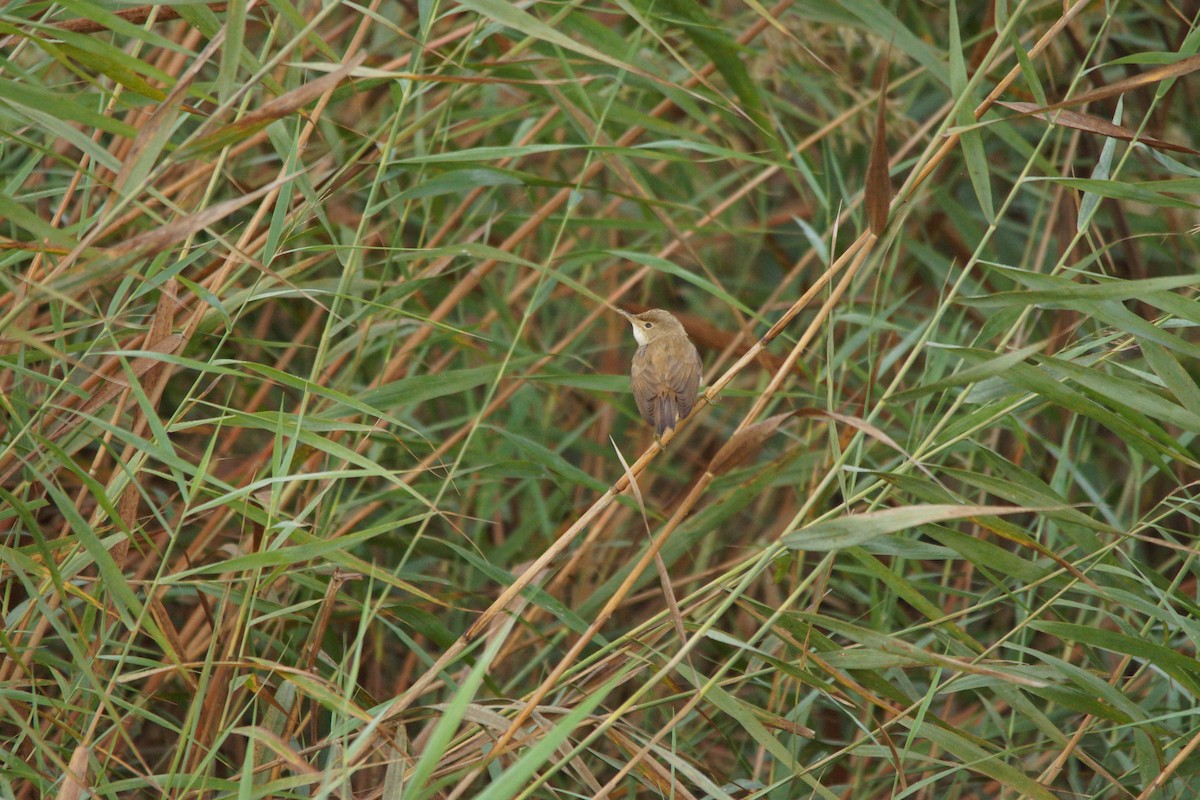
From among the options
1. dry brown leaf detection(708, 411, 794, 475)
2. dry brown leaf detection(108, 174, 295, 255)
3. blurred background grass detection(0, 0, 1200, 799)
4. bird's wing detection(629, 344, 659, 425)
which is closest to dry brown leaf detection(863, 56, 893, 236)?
blurred background grass detection(0, 0, 1200, 799)

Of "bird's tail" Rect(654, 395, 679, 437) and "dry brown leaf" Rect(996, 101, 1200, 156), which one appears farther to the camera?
"bird's tail" Rect(654, 395, 679, 437)

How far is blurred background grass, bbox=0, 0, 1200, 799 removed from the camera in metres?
1.81

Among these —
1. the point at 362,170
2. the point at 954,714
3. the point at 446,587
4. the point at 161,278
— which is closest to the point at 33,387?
the point at 161,278

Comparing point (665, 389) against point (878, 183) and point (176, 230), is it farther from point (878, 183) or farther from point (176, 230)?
point (176, 230)

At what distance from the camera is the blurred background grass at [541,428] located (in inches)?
71.4

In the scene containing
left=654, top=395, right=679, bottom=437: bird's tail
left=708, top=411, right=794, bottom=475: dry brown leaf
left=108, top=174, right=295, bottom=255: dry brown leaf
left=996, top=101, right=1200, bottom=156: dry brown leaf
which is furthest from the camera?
left=654, top=395, right=679, bottom=437: bird's tail

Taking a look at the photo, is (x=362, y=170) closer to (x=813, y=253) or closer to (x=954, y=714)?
(x=813, y=253)

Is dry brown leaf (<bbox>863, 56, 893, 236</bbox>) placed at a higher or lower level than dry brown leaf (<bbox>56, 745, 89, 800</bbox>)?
higher

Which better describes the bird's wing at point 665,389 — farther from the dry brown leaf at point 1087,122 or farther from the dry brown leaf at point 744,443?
the dry brown leaf at point 1087,122

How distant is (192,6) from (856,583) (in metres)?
2.63

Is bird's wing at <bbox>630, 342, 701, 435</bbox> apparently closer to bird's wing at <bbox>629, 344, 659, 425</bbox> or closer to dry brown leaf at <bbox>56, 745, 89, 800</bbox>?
bird's wing at <bbox>629, 344, 659, 425</bbox>

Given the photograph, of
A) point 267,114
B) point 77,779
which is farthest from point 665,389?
point 77,779

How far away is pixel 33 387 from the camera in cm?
265

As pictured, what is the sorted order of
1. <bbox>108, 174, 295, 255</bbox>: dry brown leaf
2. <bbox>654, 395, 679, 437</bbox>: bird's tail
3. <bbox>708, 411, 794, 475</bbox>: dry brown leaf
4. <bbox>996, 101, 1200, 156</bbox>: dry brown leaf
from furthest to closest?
<bbox>654, 395, 679, 437</bbox>: bird's tail, <bbox>996, 101, 1200, 156</bbox>: dry brown leaf, <bbox>708, 411, 794, 475</bbox>: dry brown leaf, <bbox>108, 174, 295, 255</bbox>: dry brown leaf
